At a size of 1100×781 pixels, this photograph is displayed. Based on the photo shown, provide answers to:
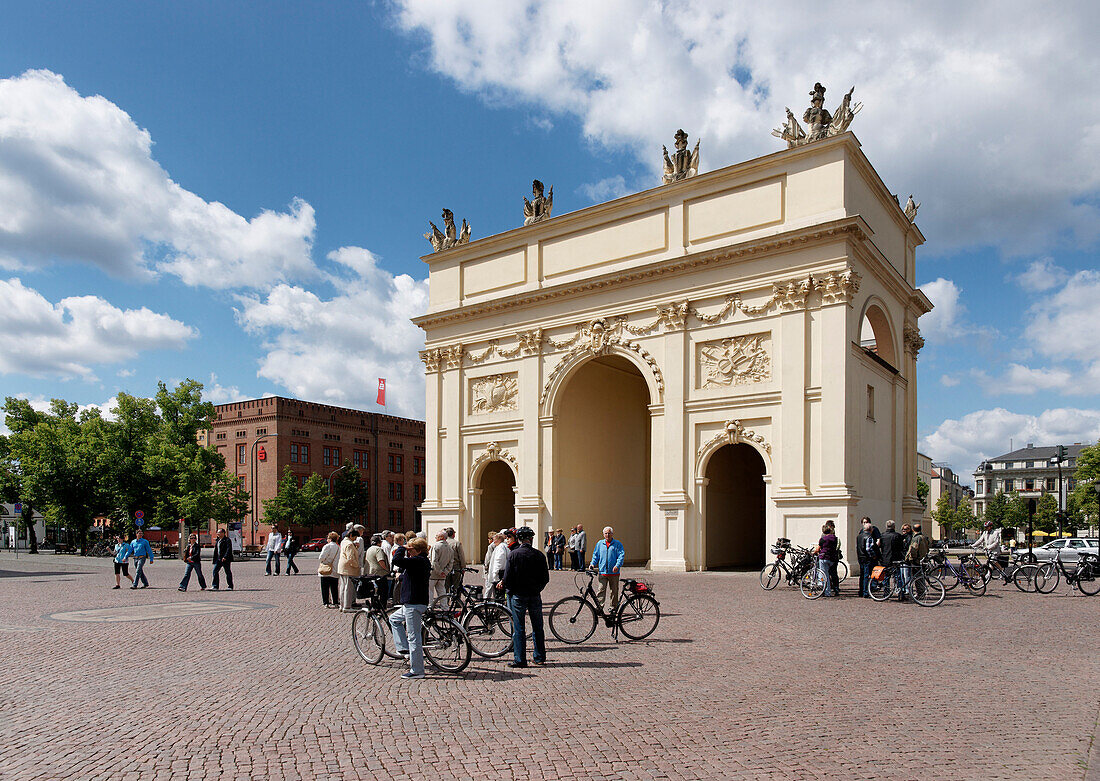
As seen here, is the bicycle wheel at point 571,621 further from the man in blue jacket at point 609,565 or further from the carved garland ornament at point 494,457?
the carved garland ornament at point 494,457

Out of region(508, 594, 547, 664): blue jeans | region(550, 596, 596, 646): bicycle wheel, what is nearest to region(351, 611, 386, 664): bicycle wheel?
region(508, 594, 547, 664): blue jeans

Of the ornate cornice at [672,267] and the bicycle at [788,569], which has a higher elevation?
the ornate cornice at [672,267]

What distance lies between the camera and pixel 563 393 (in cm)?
3438

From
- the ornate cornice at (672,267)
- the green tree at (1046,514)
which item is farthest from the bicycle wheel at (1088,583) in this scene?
the green tree at (1046,514)

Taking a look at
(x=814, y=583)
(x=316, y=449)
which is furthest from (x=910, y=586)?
(x=316, y=449)

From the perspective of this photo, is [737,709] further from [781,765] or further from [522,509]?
[522,509]

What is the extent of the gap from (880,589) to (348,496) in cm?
5726

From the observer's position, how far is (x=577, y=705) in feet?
26.8

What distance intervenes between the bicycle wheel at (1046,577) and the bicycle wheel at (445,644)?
54.6 ft

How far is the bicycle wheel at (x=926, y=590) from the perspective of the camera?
17245 millimetres

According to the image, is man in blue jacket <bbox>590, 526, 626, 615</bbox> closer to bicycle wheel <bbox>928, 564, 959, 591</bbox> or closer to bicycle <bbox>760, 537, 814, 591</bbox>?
bicycle wheel <bbox>928, 564, 959, 591</bbox>

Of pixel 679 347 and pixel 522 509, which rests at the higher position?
pixel 679 347

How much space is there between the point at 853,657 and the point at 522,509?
23.7 meters

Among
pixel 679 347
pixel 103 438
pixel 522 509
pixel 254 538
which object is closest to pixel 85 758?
pixel 679 347
